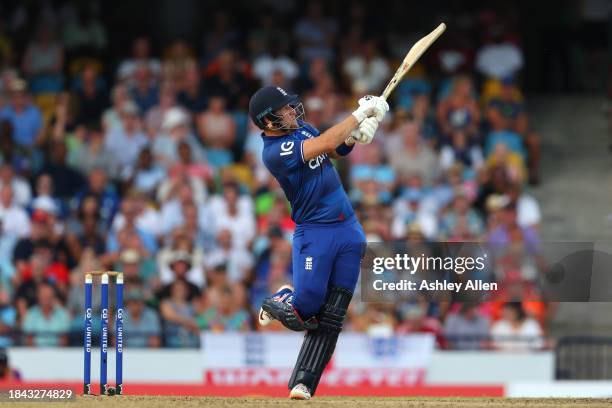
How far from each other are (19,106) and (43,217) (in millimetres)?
2153

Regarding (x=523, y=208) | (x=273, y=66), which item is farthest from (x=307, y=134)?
(x=273, y=66)

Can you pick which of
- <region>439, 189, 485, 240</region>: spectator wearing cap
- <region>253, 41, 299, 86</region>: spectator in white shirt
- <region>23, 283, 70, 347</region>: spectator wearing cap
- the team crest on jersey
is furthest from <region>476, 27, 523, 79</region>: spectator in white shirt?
the team crest on jersey

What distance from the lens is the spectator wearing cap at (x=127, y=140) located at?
17719 millimetres

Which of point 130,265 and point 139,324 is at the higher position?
point 130,265

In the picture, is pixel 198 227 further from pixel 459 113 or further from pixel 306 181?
pixel 306 181

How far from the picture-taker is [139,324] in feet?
49.8

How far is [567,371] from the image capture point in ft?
49.0

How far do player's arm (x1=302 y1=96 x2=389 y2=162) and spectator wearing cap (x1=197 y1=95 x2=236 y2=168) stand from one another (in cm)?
800

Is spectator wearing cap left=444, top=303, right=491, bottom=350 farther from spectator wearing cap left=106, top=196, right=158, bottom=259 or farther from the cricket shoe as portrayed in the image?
the cricket shoe

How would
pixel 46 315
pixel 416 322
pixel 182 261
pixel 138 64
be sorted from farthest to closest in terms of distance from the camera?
1. pixel 138 64
2. pixel 182 261
3. pixel 46 315
4. pixel 416 322

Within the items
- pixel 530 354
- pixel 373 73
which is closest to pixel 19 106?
pixel 373 73

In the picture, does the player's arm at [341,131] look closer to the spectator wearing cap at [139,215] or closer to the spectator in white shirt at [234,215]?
the spectator in white shirt at [234,215]

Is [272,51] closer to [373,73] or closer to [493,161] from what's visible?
[373,73]

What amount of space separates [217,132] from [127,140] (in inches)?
44.8
